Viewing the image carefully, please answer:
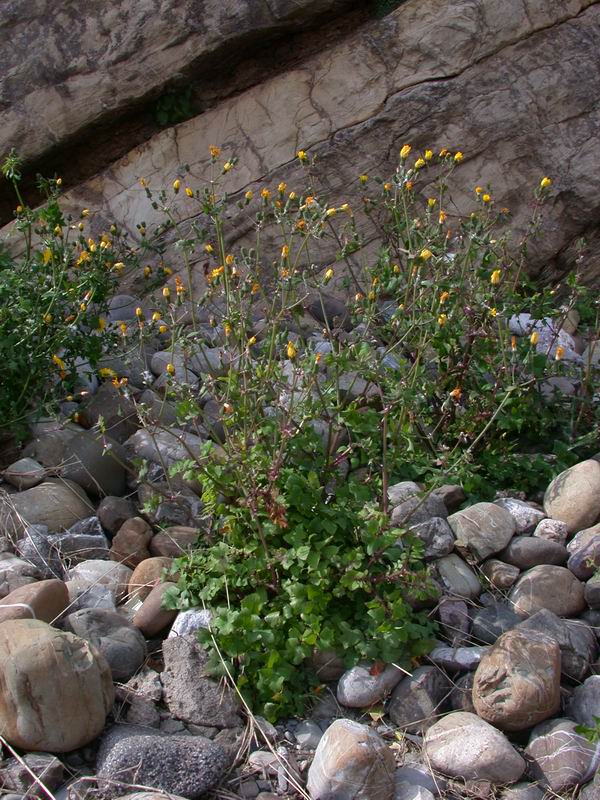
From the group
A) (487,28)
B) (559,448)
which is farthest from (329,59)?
(559,448)

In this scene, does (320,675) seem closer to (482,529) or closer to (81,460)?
(482,529)

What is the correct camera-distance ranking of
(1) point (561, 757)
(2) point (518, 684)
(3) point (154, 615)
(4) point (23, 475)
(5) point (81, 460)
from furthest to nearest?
(5) point (81, 460)
(4) point (23, 475)
(3) point (154, 615)
(2) point (518, 684)
(1) point (561, 757)

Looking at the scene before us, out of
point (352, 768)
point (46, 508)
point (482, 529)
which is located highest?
point (46, 508)

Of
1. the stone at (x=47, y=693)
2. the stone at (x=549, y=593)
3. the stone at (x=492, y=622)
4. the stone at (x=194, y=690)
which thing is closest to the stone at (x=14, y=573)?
the stone at (x=47, y=693)

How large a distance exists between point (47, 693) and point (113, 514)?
1151 mm

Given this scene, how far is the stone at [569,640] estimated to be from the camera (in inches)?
127

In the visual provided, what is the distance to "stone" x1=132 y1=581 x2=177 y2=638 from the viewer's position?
3330 millimetres

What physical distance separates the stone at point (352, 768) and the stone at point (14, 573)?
1.22m

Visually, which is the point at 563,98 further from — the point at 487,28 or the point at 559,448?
the point at 559,448

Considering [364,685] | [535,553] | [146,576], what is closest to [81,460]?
[146,576]

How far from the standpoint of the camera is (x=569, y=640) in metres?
3.25

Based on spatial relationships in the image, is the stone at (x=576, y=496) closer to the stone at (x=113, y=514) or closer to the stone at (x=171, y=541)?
the stone at (x=171, y=541)

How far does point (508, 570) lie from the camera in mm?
3568

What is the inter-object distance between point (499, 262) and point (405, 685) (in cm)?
202
